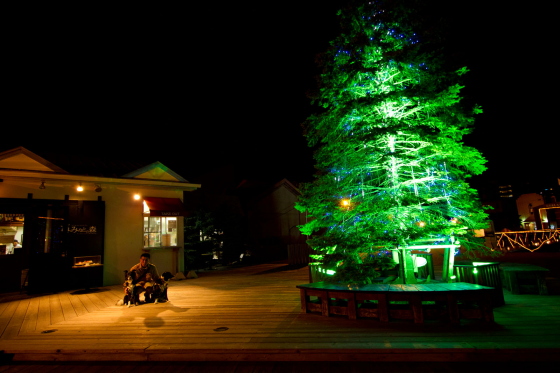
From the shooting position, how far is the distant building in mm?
10109

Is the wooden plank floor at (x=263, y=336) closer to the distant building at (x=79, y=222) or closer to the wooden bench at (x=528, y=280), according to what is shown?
the wooden bench at (x=528, y=280)

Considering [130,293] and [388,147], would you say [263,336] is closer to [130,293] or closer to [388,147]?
[388,147]

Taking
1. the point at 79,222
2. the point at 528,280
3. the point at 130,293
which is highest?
the point at 79,222

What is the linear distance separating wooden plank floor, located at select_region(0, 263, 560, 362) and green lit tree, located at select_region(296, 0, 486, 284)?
4.20 ft

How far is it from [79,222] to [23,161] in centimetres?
263

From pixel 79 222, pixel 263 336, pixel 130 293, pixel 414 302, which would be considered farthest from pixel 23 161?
A: pixel 414 302

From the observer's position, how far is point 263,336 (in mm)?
4773

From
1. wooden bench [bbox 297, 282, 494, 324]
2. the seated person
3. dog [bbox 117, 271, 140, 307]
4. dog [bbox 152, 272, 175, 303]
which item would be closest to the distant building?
the seated person

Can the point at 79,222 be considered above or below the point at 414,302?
above

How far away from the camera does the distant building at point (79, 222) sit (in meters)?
10.1

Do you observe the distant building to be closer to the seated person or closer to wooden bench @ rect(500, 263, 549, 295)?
the seated person

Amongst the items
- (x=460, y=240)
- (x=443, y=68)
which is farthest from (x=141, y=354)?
(x=443, y=68)

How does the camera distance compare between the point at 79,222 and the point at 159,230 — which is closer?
the point at 79,222

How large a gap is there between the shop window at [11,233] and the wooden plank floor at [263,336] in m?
3.79
